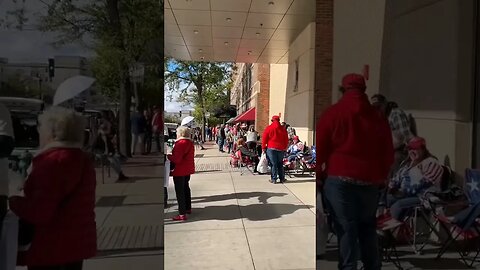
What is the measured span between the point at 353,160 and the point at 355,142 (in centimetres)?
10

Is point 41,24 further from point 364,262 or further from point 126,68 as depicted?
point 364,262

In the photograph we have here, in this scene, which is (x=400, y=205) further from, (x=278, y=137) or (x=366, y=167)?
(x=278, y=137)

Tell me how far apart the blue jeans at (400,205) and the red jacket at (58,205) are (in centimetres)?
172

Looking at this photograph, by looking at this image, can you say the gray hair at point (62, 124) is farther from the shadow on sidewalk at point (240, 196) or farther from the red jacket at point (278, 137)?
the red jacket at point (278, 137)

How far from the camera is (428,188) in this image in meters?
2.64

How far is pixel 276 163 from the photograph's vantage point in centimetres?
1062

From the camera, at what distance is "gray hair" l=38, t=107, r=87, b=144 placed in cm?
225

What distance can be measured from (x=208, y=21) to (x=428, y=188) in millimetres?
9324

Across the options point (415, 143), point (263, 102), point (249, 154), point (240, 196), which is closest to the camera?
point (415, 143)

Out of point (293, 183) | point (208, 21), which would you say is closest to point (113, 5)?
point (293, 183)

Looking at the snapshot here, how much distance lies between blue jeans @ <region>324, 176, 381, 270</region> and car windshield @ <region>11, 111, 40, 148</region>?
159 centimetres

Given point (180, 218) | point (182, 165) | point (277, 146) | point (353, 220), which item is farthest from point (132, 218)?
point (277, 146)

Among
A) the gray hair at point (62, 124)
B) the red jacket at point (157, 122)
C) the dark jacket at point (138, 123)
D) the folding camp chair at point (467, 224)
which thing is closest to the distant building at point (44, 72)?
the gray hair at point (62, 124)

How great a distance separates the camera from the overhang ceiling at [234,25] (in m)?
9.55
